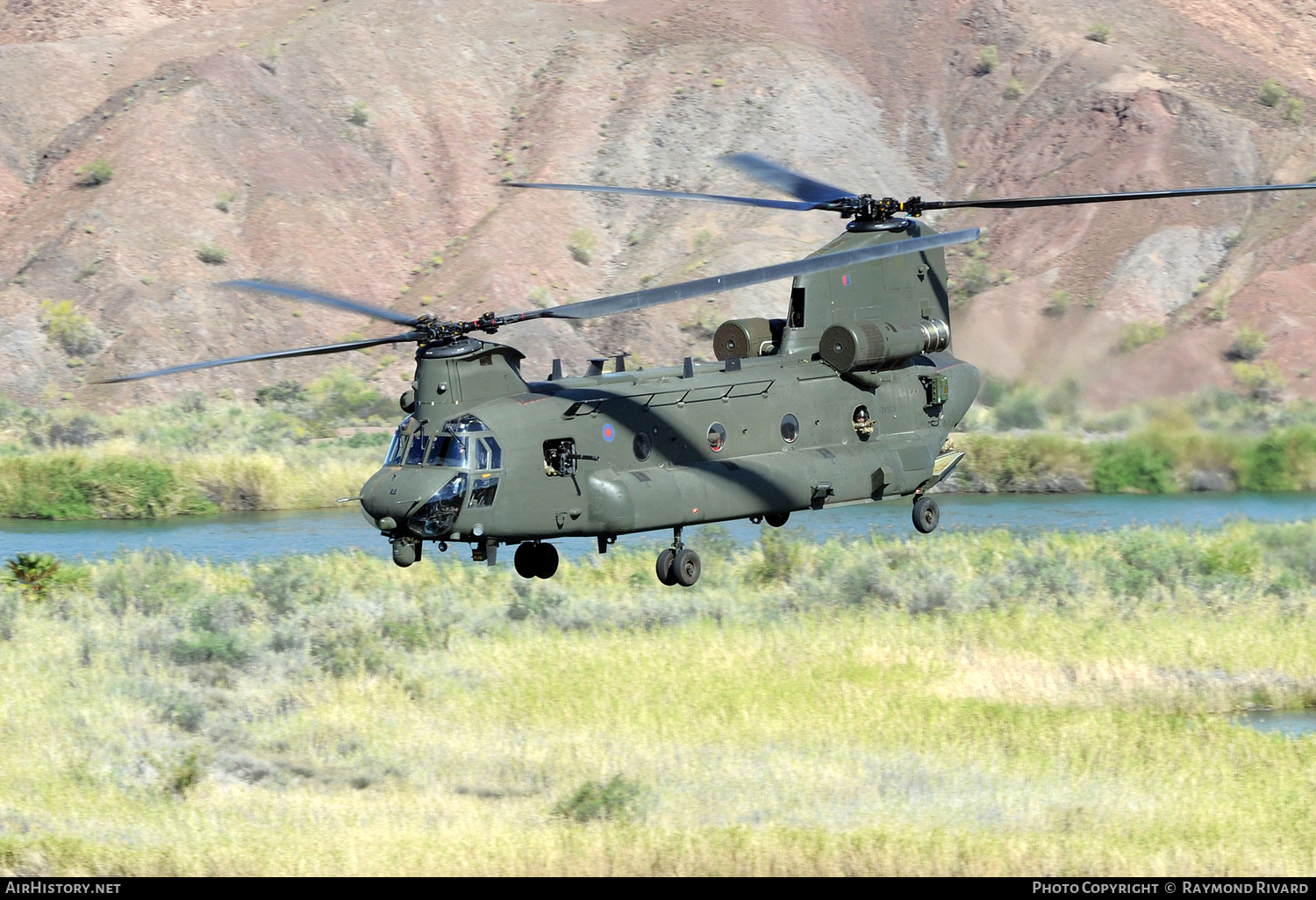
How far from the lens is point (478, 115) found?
87.2 meters

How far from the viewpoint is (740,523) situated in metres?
45.2

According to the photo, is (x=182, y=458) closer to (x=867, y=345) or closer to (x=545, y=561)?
(x=545, y=561)

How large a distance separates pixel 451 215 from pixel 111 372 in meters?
20.9

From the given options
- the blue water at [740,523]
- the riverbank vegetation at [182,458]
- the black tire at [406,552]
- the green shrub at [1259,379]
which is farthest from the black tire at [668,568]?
the green shrub at [1259,379]

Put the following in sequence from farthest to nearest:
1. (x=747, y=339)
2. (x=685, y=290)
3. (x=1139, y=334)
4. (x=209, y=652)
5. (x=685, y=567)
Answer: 1. (x=1139, y=334)
2. (x=209, y=652)
3. (x=747, y=339)
4. (x=685, y=567)
5. (x=685, y=290)

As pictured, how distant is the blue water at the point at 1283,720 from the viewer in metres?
25.3

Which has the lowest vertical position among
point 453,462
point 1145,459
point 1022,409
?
point 453,462

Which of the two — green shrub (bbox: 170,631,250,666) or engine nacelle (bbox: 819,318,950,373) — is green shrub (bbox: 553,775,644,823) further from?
green shrub (bbox: 170,631,250,666)

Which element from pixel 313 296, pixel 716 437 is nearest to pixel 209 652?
pixel 313 296

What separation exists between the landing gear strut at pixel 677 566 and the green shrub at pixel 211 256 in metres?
57.8

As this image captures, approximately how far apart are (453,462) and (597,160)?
65990 millimetres

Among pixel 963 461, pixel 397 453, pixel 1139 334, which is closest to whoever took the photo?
pixel 397 453

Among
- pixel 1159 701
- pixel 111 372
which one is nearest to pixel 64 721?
pixel 1159 701
